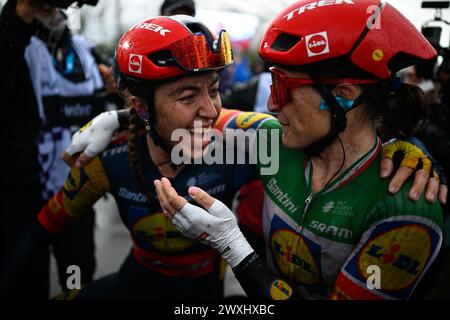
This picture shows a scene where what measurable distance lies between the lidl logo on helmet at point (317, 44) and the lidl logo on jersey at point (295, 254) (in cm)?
78

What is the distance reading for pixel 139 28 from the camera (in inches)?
77.7

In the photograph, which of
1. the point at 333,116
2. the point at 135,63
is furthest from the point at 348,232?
the point at 135,63

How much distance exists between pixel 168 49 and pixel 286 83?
2.03 ft

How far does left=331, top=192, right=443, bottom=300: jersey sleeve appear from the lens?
1457mm

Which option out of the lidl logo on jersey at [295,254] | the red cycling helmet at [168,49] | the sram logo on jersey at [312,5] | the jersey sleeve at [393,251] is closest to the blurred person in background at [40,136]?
the red cycling helmet at [168,49]

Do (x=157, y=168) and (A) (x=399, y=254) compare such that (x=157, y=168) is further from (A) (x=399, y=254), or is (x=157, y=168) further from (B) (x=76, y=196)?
(A) (x=399, y=254)

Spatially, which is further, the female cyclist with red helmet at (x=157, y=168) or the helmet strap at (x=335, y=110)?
the female cyclist with red helmet at (x=157, y=168)

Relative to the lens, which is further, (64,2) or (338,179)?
(64,2)

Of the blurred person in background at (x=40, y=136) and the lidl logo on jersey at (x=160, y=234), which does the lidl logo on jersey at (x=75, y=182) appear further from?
the blurred person in background at (x=40, y=136)

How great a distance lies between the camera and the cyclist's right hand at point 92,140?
7.16 feet

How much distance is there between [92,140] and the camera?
7.20 ft

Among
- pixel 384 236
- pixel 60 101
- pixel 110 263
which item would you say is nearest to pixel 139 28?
pixel 384 236

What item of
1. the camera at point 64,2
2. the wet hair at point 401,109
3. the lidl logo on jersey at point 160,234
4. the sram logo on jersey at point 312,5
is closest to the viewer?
the sram logo on jersey at point 312,5

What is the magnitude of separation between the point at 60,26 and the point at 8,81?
33.7 inches
